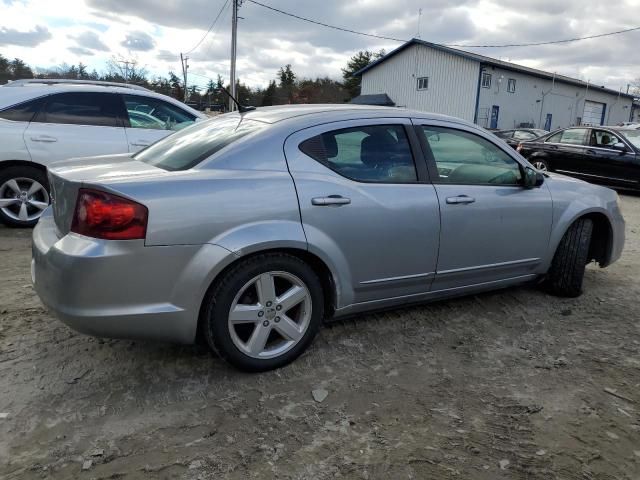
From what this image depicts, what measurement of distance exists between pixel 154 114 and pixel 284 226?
14.1ft

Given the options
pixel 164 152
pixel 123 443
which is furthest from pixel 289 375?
pixel 164 152

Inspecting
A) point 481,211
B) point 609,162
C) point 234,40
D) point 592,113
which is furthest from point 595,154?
point 592,113

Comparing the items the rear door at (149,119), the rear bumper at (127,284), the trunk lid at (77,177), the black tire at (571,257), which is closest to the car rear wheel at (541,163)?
the black tire at (571,257)

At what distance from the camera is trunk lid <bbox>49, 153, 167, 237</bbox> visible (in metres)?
2.63

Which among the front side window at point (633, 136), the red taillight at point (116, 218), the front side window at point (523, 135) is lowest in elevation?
the red taillight at point (116, 218)

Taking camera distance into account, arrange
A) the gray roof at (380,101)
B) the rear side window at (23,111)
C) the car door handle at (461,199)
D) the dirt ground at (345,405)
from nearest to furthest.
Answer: the dirt ground at (345,405)
the car door handle at (461,199)
the gray roof at (380,101)
the rear side window at (23,111)

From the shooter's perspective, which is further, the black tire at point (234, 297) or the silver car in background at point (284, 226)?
the black tire at point (234, 297)

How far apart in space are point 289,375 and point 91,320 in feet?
3.63

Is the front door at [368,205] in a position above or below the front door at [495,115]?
below

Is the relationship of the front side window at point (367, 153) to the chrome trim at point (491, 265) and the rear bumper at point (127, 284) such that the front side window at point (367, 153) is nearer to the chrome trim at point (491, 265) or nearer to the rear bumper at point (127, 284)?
the chrome trim at point (491, 265)

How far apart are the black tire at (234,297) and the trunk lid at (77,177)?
684 mm

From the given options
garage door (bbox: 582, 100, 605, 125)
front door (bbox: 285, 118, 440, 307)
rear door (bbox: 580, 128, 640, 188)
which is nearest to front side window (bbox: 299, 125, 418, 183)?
front door (bbox: 285, 118, 440, 307)

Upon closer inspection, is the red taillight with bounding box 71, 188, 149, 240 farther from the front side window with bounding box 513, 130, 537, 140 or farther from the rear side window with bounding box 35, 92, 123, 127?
the front side window with bounding box 513, 130, 537, 140

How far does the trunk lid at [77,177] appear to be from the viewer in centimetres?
263
